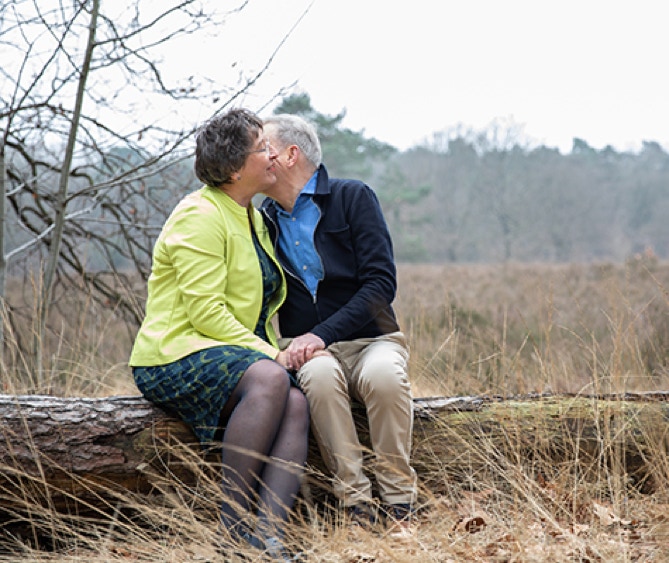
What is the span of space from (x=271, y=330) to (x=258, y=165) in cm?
65

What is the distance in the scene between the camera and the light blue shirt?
297 cm

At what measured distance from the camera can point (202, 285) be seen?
8.45 feet

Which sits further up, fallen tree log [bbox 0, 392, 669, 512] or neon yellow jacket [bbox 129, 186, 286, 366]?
neon yellow jacket [bbox 129, 186, 286, 366]

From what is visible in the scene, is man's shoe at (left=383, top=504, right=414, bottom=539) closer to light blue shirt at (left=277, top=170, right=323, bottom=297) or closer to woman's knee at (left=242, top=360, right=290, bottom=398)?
woman's knee at (left=242, top=360, right=290, bottom=398)

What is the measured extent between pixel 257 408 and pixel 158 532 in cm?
61

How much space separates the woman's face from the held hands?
63 cm

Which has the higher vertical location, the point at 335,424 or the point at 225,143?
→ the point at 225,143

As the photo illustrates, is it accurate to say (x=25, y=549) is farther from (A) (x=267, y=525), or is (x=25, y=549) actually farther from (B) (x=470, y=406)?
(B) (x=470, y=406)

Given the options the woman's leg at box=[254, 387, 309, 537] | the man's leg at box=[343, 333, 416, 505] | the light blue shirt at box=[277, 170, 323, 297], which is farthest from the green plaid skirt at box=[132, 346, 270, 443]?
the light blue shirt at box=[277, 170, 323, 297]

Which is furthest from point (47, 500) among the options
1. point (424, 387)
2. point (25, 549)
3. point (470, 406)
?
point (424, 387)

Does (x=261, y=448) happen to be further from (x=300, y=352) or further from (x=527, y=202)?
(x=527, y=202)

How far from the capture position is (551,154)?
46938mm

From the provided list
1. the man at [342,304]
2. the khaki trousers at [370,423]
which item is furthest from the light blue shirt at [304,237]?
the khaki trousers at [370,423]

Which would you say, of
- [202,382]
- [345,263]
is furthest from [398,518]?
[345,263]
